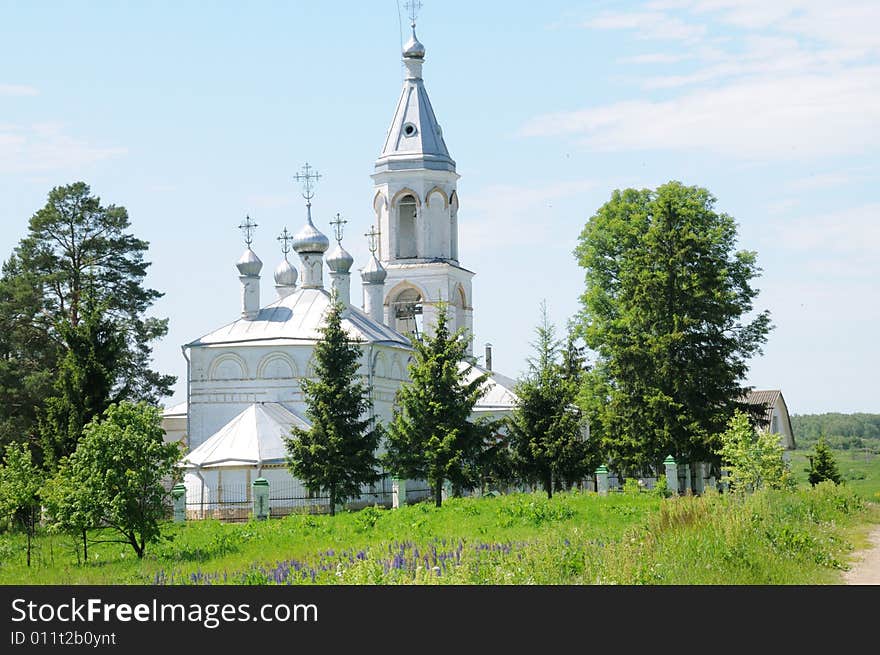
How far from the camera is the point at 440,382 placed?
1169 inches

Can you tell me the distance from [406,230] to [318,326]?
14603 millimetres

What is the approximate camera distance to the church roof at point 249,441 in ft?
115

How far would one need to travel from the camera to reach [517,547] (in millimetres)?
14703

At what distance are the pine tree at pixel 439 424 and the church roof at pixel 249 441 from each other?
214 inches

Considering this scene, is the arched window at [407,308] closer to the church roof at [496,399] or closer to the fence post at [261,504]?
the church roof at [496,399]

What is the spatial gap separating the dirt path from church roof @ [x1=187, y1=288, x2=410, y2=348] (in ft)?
81.6

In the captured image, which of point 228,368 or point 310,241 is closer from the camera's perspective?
point 228,368

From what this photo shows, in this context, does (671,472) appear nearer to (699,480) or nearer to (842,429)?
(699,480)

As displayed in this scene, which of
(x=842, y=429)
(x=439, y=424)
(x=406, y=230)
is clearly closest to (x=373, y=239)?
(x=406, y=230)

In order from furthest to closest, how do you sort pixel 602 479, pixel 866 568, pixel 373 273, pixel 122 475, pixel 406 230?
pixel 406 230, pixel 373 273, pixel 602 479, pixel 122 475, pixel 866 568

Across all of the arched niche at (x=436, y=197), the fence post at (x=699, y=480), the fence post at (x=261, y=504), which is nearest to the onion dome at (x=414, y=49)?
the arched niche at (x=436, y=197)
